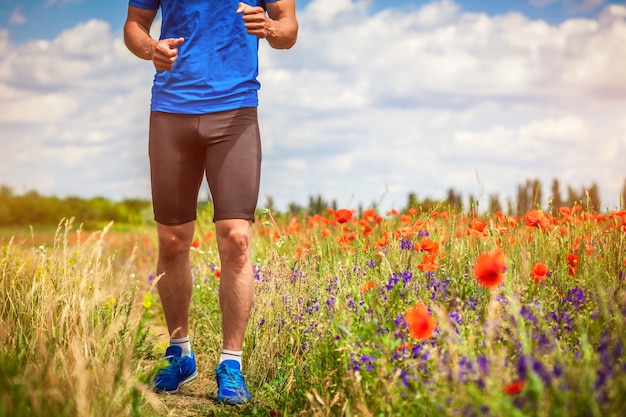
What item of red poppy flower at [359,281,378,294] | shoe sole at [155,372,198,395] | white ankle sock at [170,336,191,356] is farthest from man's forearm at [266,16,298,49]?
shoe sole at [155,372,198,395]

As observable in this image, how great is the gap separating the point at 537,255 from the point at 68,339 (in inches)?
107

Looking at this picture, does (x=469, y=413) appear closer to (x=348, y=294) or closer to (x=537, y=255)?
(x=348, y=294)

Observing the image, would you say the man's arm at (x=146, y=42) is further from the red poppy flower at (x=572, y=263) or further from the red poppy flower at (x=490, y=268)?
the red poppy flower at (x=572, y=263)

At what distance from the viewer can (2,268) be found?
4422 mm

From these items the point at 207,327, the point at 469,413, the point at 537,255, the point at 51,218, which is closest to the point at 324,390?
the point at 469,413

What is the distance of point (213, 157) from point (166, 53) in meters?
0.57

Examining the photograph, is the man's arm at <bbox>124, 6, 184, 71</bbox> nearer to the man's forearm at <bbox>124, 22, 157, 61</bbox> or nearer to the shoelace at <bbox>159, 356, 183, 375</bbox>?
the man's forearm at <bbox>124, 22, 157, 61</bbox>

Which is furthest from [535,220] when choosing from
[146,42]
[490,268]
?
[146,42]

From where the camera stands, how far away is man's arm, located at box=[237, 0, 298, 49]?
324 cm

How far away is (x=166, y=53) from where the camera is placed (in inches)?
131

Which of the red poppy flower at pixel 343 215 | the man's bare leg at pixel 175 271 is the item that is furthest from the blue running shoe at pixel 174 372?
the red poppy flower at pixel 343 215

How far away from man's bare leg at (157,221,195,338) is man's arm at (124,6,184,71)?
901mm

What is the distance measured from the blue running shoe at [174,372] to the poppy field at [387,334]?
92 millimetres

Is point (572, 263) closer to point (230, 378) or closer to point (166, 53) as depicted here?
point (230, 378)
